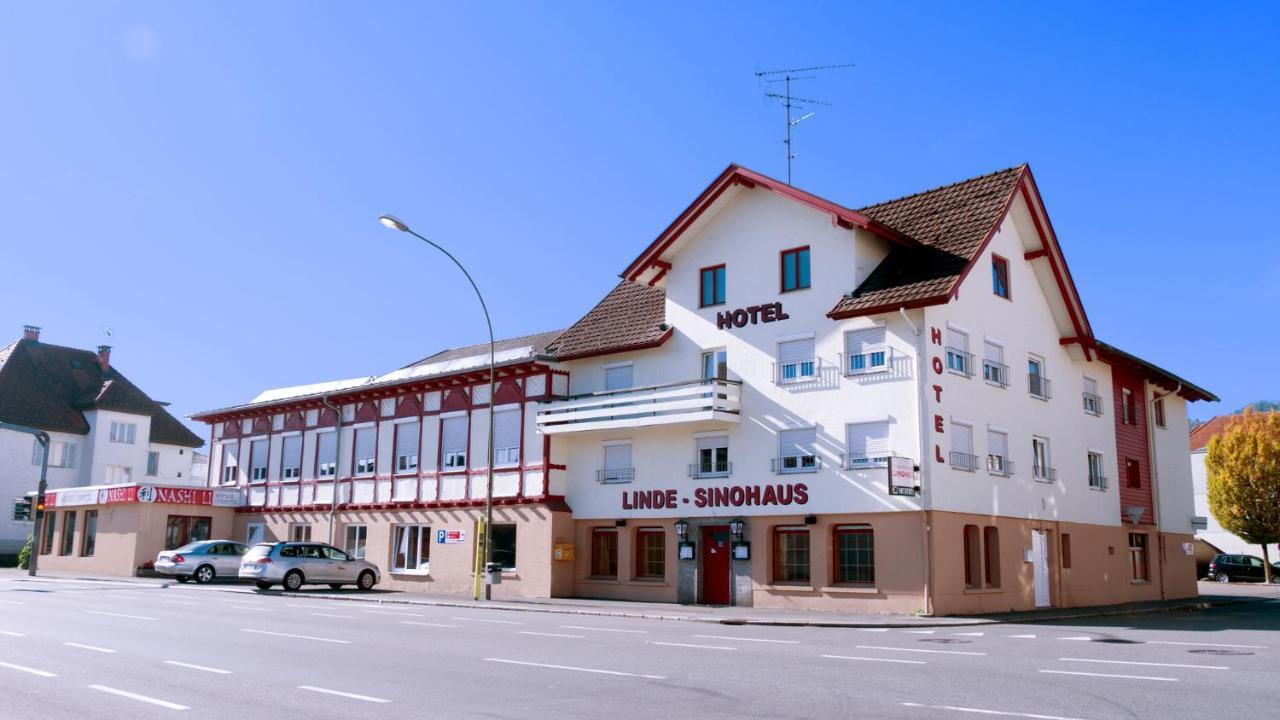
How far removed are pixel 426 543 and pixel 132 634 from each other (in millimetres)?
20773

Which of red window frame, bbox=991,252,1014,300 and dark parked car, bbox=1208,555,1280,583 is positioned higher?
red window frame, bbox=991,252,1014,300

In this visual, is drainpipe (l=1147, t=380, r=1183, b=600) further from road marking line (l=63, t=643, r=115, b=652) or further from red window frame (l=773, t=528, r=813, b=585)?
road marking line (l=63, t=643, r=115, b=652)

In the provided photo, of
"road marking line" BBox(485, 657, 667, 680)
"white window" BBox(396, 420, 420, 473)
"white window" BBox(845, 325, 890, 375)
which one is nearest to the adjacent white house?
"white window" BBox(396, 420, 420, 473)

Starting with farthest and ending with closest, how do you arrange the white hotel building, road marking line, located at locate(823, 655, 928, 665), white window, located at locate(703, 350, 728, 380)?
white window, located at locate(703, 350, 728, 380) < the white hotel building < road marking line, located at locate(823, 655, 928, 665)

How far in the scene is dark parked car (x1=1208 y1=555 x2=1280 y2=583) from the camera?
5347 centimetres

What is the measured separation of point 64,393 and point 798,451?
5500 centimetres

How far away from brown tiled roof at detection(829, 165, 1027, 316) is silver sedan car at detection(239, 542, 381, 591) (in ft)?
60.0

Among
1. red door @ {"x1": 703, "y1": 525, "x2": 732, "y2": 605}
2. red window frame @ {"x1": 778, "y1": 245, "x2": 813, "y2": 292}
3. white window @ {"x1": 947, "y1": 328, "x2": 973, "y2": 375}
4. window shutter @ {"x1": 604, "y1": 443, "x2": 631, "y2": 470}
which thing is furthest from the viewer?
window shutter @ {"x1": 604, "y1": 443, "x2": 631, "y2": 470}

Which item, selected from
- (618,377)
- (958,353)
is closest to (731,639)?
(958,353)

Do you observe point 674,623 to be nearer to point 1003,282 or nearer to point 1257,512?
point 1003,282

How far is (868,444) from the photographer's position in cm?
2714

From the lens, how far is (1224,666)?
45.5 feet

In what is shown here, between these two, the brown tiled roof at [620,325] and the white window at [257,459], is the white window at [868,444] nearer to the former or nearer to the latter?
the brown tiled roof at [620,325]

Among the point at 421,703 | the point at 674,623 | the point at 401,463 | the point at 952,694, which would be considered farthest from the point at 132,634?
the point at 401,463
